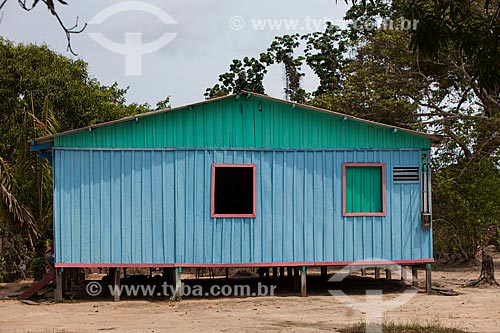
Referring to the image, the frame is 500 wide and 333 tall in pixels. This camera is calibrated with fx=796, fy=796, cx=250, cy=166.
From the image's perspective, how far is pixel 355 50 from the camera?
30578 millimetres

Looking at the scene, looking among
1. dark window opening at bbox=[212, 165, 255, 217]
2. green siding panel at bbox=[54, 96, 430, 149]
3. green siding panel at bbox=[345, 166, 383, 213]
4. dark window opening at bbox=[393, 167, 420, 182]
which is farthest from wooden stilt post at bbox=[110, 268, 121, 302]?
dark window opening at bbox=[393, 167, 420, 182]

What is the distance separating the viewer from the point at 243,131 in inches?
639

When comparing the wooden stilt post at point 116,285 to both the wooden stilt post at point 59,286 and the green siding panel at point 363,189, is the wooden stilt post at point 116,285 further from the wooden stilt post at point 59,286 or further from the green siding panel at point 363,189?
the green siding panel at point 363,189

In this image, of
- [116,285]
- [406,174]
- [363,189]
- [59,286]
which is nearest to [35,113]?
[59,286]

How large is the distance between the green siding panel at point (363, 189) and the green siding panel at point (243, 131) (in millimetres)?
518

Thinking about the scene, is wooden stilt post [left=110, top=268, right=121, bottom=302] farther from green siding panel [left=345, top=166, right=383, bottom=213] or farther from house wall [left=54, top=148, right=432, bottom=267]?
green siding panel [left=345, top=166, right=383, bottom=213]

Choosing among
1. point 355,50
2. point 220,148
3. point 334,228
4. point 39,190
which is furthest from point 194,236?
point 355,50

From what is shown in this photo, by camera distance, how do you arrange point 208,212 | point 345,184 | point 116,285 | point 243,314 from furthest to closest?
point 345,184 → point 208,212 → point 116,285 → point 243,314

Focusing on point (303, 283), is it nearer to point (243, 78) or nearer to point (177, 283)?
point (177, 283)

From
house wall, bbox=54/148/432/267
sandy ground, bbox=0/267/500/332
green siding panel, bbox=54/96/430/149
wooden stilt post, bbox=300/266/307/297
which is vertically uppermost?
green siding panel, bbox=54/96/430/149

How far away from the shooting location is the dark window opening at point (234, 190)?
16141 mm

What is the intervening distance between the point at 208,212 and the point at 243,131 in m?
1.79

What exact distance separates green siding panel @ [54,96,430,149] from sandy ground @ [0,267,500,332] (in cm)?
315

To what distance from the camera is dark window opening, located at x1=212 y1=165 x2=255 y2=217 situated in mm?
16141
